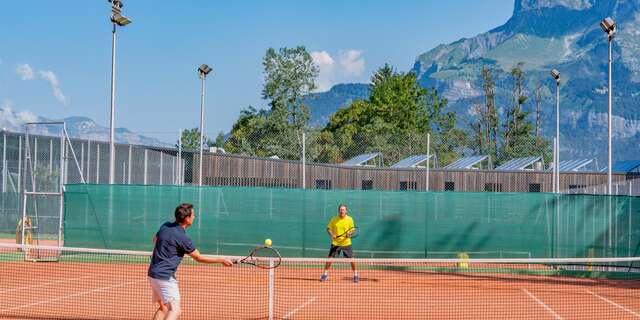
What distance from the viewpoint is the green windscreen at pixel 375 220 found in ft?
60.3

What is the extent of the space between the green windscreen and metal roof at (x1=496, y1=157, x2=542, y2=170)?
19.9ft

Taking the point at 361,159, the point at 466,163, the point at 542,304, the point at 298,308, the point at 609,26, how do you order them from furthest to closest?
the point at 466,163, the point at 361,159, the point at 609,26, the point at 542,304, the point at 298,308

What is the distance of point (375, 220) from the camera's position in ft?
61.9

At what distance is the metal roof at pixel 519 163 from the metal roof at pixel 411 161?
4151 millimetres

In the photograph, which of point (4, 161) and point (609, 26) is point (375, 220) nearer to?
point (609, 26)

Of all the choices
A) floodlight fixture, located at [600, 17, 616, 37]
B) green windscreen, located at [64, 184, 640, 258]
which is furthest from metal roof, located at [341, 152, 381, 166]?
floodlight fixture, located at [600, 17, 616, 37]

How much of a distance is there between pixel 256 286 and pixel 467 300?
148 inches

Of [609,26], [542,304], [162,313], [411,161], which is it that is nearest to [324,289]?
[542,304]

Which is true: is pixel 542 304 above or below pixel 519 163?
below

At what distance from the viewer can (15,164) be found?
28953 millimetres

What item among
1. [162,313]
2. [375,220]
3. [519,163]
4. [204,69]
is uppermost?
[204,69]

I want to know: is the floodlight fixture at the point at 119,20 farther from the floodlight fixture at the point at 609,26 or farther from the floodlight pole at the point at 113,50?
the floodlight fixture at the point at 609,26

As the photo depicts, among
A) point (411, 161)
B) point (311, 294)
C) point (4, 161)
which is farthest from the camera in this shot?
point (4, 161)

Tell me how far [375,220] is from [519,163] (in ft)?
24.5
